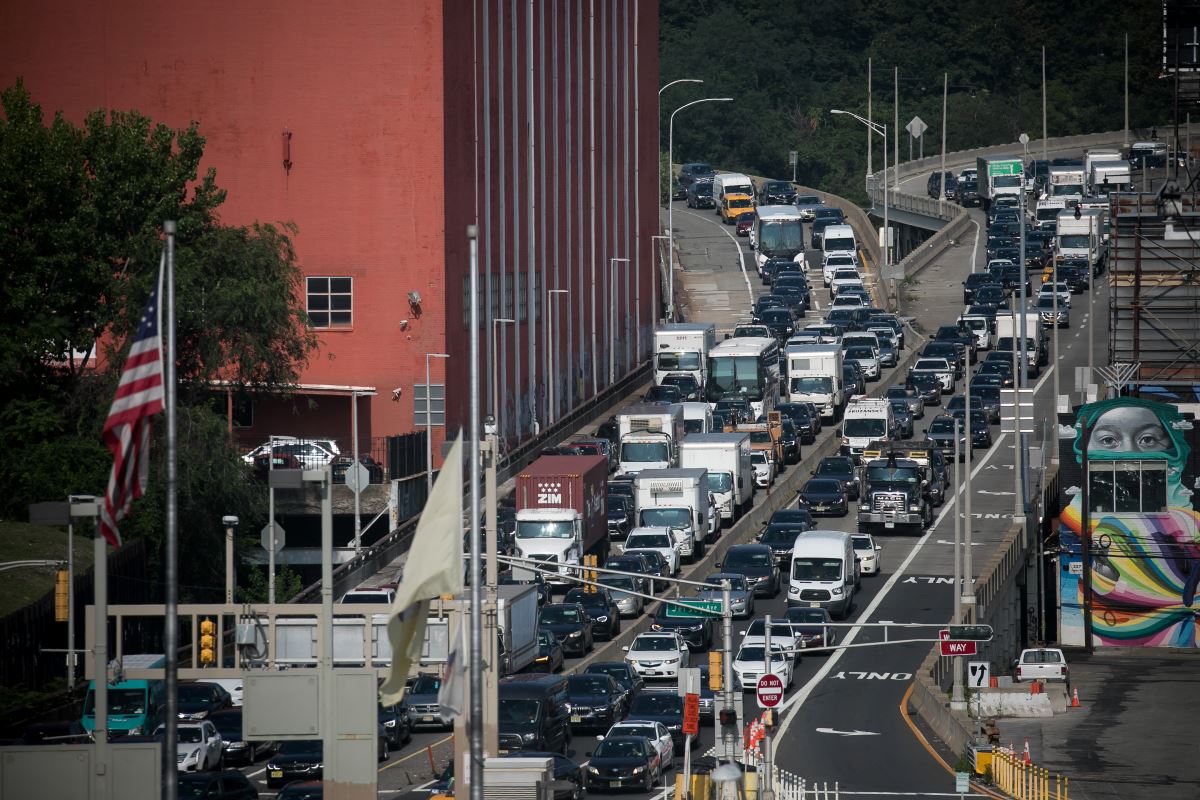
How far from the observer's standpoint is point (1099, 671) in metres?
62.3

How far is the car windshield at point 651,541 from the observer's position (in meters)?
65.9

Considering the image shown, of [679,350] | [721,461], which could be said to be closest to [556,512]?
[721,461]

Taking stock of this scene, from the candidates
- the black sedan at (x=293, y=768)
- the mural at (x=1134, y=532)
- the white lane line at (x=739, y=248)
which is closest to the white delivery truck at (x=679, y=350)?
the mural at (x=1134, y=532)

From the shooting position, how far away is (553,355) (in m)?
93.1

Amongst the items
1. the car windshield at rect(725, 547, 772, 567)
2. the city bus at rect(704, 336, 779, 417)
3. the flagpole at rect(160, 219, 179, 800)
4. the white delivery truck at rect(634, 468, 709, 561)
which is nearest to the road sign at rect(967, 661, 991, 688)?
the car windshield at rect(725, 547, 772, 567)

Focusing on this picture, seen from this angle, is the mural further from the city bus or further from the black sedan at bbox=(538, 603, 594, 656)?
the city bus

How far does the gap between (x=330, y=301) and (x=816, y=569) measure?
2364cm

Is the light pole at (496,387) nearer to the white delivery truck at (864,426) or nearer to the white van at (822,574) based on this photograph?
the white delivery truck at (864,426)

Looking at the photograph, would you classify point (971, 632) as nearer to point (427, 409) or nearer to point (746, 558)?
point (746, 558)

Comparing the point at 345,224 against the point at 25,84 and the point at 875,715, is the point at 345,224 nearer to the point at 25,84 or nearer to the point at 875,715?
the point at 25,84

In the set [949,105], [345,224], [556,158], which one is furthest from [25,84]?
[949,105]

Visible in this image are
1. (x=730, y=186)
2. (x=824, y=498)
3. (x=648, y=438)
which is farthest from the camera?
(x=730, y=186)

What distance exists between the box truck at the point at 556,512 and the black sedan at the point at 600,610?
99.8 inches

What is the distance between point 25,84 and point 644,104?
138 feet
